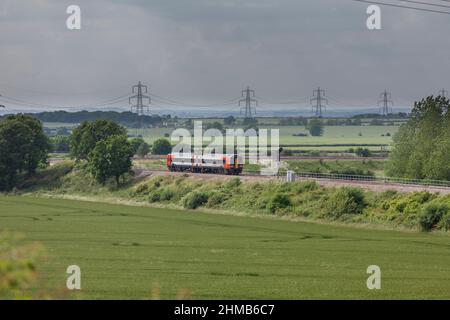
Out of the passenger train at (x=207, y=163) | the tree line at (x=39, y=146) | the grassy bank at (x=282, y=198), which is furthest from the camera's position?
the tree line at (x=39, y=146)

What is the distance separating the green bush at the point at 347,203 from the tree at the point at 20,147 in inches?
2347

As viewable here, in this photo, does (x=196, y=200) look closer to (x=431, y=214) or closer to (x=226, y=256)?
(x=431, y=214)

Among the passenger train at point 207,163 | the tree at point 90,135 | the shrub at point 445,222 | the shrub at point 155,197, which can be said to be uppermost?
the tree at point 90,135

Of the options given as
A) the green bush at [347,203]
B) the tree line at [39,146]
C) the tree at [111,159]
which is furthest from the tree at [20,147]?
the green bush at [347,203]

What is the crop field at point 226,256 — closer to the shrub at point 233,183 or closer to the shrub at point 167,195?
the shrub at point 233,183

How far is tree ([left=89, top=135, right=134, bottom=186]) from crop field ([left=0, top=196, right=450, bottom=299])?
83.0 ft

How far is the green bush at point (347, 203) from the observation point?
81.3 metres

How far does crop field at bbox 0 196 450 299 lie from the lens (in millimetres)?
44094

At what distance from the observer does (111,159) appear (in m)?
119

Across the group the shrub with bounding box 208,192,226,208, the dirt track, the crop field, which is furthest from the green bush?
the shrub with bounding box 208,192,226,208

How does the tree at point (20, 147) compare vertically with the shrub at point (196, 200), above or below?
above

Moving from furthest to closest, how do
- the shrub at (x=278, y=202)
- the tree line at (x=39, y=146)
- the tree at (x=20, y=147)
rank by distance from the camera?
1. the tree at (x=20, y=147)
2. the tree line at (x=39, y=146)
3. the shrub at (x=278, y=202)
